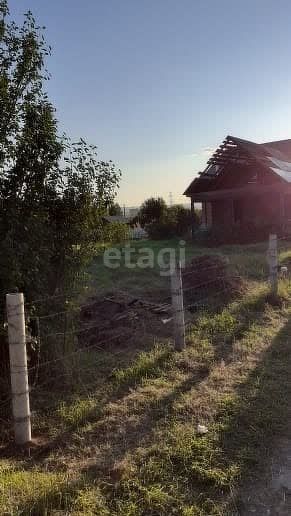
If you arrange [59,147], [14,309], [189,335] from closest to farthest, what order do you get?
[14,309], [59,147], [189,335]

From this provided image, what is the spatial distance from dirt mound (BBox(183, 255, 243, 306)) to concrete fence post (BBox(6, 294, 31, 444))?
15.2 ft

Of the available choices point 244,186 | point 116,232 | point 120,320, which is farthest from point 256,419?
point 244,186

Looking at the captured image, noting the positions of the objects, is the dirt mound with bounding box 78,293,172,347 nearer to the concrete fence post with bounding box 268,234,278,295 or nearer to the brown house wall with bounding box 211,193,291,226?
the concrete fence post with bounding box 268,234,278,295

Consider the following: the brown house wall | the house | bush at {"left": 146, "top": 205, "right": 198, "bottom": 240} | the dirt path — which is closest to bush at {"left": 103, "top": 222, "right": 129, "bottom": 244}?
the dirt path

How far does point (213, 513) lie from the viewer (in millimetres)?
2639

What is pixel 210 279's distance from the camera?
930 cm

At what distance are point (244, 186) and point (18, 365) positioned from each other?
2063 cm

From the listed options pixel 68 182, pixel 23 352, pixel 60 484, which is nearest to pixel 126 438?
pixel 60 484

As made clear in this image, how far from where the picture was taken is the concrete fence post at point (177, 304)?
550 cm

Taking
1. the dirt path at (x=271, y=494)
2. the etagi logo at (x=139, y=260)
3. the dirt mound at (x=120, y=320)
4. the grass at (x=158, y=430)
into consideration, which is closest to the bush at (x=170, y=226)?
the etagi logo at (x=139, y=260)

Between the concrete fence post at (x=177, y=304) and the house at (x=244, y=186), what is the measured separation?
636 inches

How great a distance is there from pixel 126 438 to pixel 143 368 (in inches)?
56.0

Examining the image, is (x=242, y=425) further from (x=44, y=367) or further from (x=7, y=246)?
(x=7, y=246)

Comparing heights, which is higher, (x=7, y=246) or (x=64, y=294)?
(x=7, y=246)
